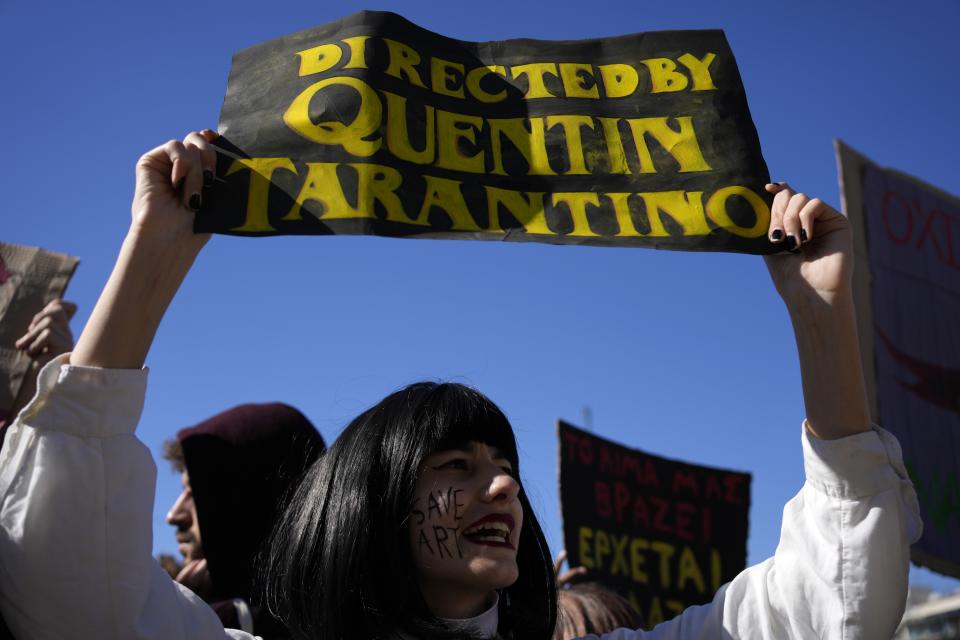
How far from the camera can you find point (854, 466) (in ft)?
6.05

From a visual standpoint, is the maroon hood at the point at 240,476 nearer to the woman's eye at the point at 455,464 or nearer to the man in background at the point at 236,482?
the man in background at the point at 236,482

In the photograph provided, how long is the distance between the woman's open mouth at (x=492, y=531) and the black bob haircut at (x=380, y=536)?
0.13 meters

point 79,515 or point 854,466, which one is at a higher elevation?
point 854,466

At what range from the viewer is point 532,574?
223 centimetres

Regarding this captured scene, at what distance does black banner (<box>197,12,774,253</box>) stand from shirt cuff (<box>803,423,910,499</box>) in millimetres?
490

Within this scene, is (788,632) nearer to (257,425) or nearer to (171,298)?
(171,298)

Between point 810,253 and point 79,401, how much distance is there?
4.69 feet

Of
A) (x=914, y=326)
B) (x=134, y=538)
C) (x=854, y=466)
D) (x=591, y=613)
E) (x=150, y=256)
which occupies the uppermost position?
(x=914, y=326)

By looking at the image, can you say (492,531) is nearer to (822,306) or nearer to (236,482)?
(822,306)

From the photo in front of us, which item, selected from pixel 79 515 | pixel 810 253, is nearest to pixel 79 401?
pixel 79 515

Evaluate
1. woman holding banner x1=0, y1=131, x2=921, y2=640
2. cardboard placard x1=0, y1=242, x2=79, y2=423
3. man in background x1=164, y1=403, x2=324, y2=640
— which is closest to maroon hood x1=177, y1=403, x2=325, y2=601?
man in background x1=164, y1=403, x2=324, y2=640

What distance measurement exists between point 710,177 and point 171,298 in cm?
121

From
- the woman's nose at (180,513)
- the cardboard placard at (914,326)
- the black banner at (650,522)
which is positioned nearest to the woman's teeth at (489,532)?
the woman's nose at (180,513)

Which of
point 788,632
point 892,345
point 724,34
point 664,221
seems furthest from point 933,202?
point 788,632
